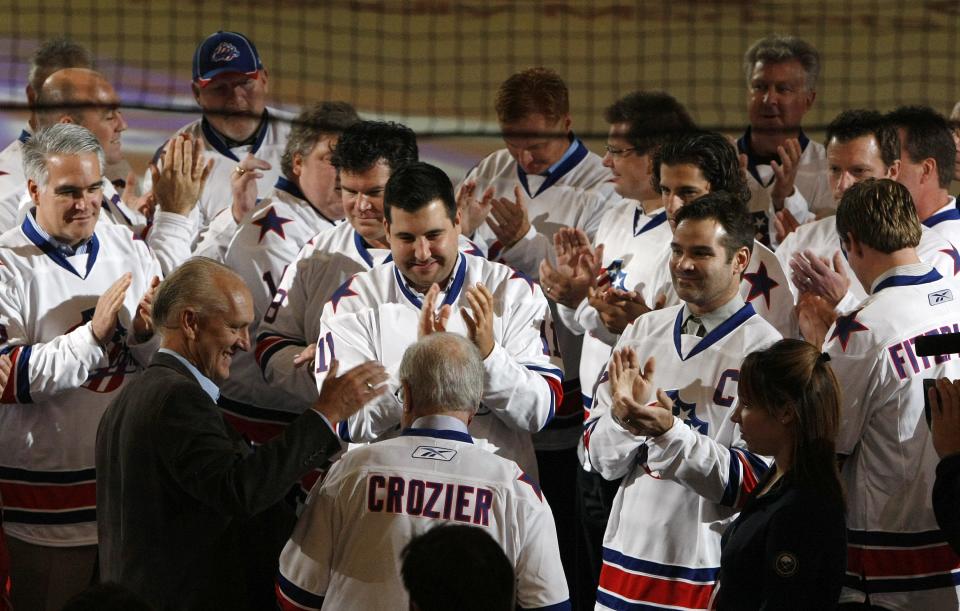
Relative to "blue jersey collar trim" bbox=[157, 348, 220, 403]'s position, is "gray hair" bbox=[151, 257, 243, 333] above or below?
above

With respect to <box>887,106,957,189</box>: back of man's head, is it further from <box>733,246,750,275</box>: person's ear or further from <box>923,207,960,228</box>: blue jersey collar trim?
<box>733,246,750,275</box>: person's ear

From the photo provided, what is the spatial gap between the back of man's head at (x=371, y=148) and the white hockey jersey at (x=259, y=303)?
0.43 m

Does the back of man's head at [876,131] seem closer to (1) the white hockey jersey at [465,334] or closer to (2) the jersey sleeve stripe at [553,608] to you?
A: (1) the white hockey jersey at [465,334]

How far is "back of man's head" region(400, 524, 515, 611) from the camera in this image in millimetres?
2986

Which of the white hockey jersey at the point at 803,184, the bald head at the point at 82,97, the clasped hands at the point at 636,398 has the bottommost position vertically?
the clasped hands at the point at 636,398

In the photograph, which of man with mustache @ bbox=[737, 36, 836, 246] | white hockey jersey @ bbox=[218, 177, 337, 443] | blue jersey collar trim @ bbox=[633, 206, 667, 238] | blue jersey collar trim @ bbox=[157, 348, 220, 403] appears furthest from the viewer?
man with mustache @ bbox=[737, 36, 836, 246]

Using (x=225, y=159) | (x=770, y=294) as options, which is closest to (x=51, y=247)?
(x=225, y=159)

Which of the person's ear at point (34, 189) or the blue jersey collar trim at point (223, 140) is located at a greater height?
the blue jersey collar trim at point (223, 140)

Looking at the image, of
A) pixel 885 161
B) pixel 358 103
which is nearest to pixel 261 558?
Answer: pixel 885 161

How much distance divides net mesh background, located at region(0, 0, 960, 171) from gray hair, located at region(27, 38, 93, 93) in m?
3.37

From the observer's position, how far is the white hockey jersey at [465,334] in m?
5.14

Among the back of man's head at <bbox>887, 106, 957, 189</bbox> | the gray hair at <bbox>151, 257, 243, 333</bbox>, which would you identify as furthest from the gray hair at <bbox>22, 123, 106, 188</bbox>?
the back of man's head at <bbox>887, 106, 957, 189</bbox>

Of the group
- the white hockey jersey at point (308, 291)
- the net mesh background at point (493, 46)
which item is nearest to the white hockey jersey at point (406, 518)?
the white hockey jersey at point (308, 291)

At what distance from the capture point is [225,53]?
7.36 m
